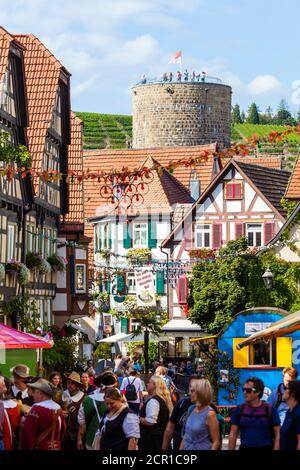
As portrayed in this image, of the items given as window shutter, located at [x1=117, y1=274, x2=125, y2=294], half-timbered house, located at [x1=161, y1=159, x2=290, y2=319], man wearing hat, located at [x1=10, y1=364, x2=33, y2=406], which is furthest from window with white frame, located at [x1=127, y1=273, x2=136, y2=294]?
man wearing hat, located at [x1=10, y1=364, x2=33, y2=406]

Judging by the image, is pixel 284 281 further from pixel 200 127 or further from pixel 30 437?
pixel 200 127

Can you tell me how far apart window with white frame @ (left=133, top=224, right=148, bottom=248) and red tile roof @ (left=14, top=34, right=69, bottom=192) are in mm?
26575

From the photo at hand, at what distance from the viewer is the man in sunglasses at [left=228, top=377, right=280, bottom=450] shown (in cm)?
1415

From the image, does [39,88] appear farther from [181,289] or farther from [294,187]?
[181,289]

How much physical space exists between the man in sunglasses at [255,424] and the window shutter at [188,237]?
48.4 metres

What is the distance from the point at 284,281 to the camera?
47.1 meters

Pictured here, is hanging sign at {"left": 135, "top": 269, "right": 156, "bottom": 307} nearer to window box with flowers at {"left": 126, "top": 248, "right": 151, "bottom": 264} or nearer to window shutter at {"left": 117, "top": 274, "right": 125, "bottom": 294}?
window box with flowers at {"left": 126, "top": 248, "right": 151, "bottom": 264}

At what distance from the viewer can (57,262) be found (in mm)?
43562

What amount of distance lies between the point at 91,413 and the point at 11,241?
73.0 feet

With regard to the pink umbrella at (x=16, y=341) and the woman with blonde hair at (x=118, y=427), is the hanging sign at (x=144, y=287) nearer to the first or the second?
the pink umbrella at (x=16, y=341)

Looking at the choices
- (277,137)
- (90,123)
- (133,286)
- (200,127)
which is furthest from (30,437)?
(90,123)

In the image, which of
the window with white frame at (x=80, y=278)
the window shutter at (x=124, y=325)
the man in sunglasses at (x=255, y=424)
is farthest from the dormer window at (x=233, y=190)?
the man in sunglasses at (x=255, y=424)

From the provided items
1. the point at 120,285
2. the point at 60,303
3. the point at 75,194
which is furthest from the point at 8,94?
the point at 120,285

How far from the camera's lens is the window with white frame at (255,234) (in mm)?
62281
